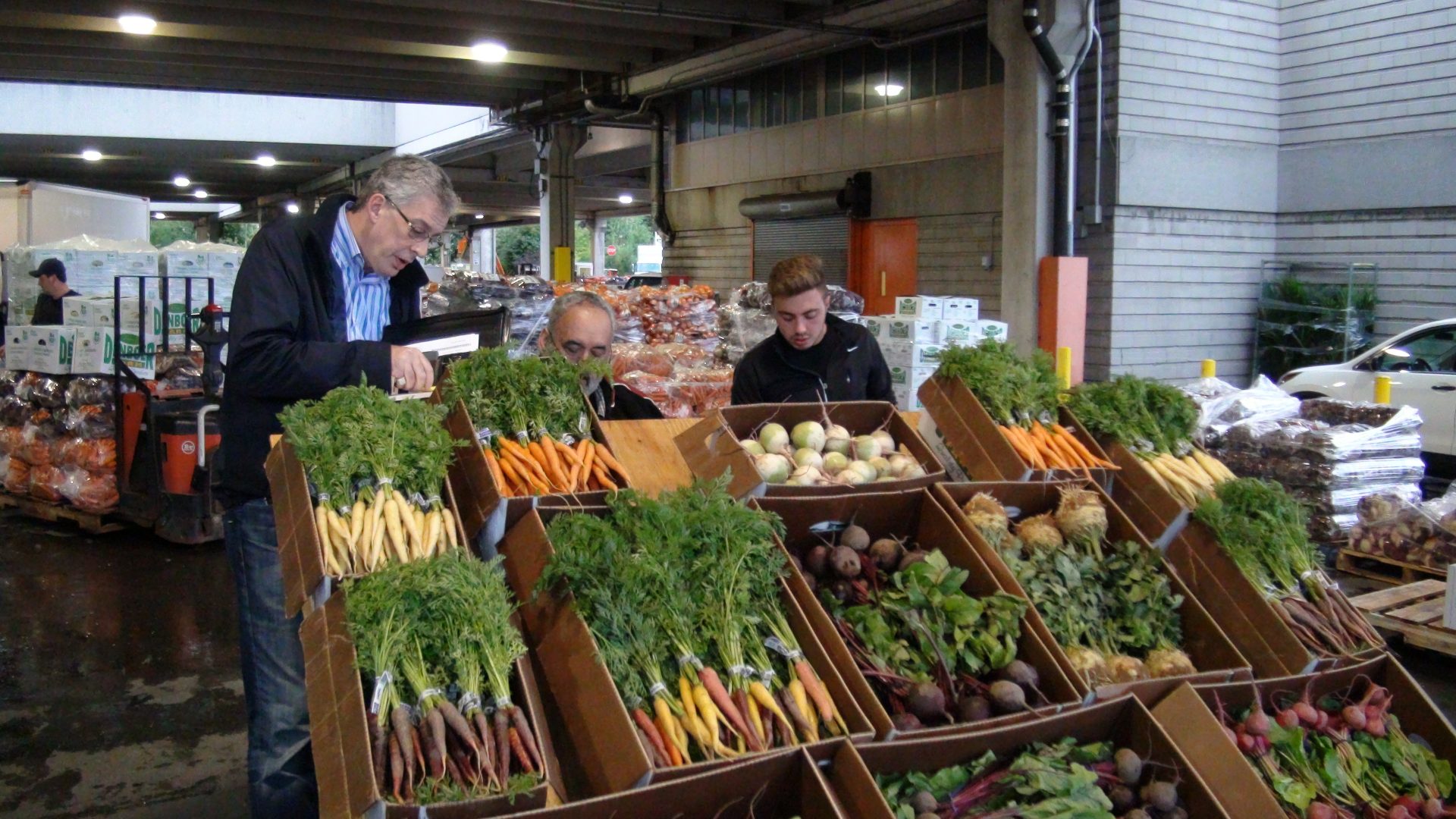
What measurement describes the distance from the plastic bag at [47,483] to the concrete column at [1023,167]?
856 cm

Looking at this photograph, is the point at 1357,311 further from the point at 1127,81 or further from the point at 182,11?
the point at 182,11

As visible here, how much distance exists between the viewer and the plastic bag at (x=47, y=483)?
8570 mm

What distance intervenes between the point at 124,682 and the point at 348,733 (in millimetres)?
4195

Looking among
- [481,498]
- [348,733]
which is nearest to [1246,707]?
[481,498]

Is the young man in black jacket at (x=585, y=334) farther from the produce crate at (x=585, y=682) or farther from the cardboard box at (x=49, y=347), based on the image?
the cardboard box at (x=49, y=347)

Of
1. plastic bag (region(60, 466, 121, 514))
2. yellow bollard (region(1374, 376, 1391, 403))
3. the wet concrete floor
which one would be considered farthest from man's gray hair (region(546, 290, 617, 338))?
yellow bollard (region(1374, 376, 1391, 403))

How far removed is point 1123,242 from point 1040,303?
3.83 feet

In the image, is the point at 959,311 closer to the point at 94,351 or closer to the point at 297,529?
the point at 94,351

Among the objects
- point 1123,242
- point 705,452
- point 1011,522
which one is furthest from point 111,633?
point 1123,242

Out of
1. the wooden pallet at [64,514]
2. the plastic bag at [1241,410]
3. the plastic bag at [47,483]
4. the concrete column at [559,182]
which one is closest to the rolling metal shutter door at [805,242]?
the concrete column at [559,182]

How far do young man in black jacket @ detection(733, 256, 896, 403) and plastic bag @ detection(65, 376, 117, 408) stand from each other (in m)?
6.29

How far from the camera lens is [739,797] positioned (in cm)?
204

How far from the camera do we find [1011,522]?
9.98 ft

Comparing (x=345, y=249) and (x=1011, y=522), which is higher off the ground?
(x=345, y=249)
